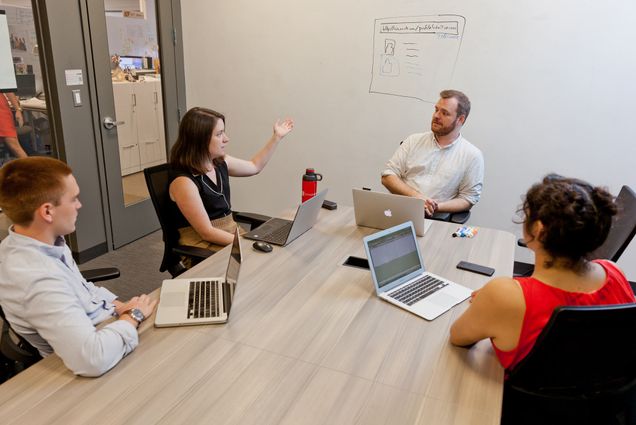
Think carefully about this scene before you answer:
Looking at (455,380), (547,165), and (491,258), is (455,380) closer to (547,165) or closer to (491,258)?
(491,258)

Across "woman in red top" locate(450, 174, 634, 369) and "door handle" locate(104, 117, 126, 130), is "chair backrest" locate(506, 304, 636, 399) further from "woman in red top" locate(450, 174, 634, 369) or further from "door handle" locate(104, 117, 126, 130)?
"door handle" locate(104, 117, 126, 130)

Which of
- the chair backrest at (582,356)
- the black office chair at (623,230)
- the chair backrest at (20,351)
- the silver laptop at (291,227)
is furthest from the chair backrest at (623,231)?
the chair backrest at (20,351)

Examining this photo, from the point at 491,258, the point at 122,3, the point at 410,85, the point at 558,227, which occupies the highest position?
the point at 122,3

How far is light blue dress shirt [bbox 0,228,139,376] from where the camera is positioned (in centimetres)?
118

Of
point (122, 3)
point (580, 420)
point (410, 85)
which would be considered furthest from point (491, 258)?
point (122, 3)

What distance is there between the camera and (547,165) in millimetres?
3156

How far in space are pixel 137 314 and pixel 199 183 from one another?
98cm

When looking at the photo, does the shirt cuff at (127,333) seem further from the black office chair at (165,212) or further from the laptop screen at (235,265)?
the black office chair at (165,212)

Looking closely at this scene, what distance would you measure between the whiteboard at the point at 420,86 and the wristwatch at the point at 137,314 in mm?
2491

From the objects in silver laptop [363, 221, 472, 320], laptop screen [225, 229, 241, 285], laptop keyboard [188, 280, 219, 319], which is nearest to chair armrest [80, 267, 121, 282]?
laptop keyboard [188, 280, 219, 319]

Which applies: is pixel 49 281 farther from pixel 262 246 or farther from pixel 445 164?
pixel 445 164

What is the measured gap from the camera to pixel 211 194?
2.37 m

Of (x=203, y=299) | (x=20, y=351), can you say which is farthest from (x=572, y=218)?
(x=20, y=351)

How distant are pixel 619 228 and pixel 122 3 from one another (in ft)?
11.5
